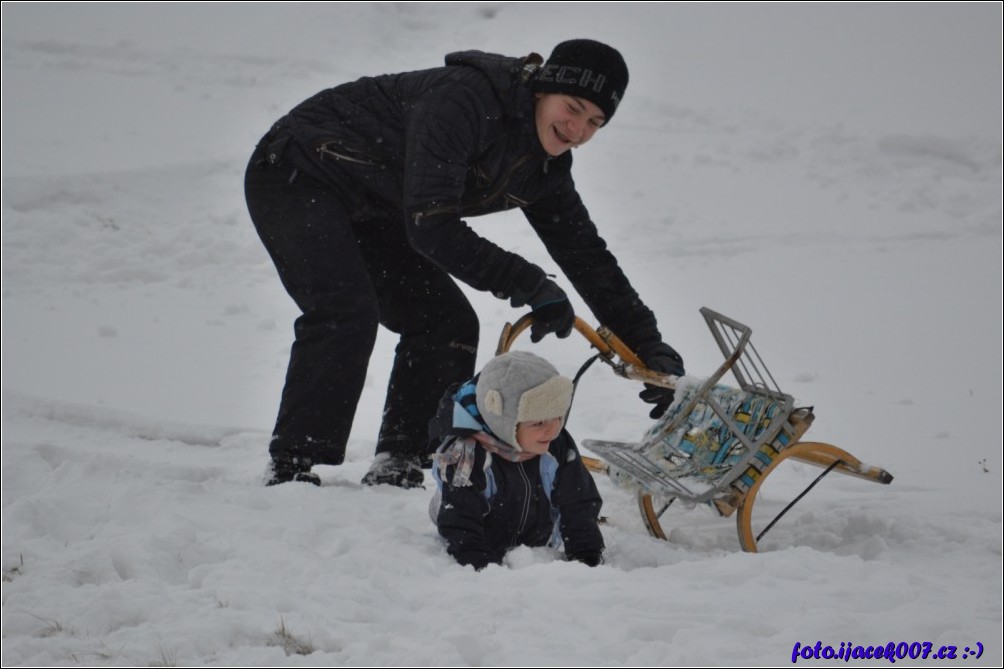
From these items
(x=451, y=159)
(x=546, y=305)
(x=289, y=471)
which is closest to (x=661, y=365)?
(x=546, y=305)

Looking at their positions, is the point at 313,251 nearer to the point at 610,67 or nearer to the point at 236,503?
the point at 236,503

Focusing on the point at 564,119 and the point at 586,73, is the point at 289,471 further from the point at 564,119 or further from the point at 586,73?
the point at 586,73

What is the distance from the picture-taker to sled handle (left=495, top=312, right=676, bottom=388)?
354 centimetres

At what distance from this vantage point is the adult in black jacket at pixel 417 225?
3.21m

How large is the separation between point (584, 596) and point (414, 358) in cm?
163

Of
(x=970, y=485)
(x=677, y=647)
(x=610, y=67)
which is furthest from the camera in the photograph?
(x=970, y=485)

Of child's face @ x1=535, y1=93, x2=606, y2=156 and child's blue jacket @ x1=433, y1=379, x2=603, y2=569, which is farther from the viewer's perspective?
child's face @ x1=535, y1=93, x2=606, y2=156

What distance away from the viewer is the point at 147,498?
Result: 10.5 ft

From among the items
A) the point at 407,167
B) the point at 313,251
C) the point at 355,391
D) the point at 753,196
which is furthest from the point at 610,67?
the point at 753,196

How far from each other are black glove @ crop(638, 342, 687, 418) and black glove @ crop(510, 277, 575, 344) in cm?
49

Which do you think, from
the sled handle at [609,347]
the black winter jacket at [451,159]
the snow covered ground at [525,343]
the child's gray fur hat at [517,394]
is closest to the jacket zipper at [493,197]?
the black winter jacket at [451,159]

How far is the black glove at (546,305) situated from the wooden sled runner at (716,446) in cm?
16

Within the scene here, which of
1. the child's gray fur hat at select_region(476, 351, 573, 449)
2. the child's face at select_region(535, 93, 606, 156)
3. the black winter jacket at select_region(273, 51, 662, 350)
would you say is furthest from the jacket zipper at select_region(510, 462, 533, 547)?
the child's face at select_region(535, 93, 606, 156)

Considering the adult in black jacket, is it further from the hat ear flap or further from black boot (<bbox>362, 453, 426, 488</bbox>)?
the hat ear flap
